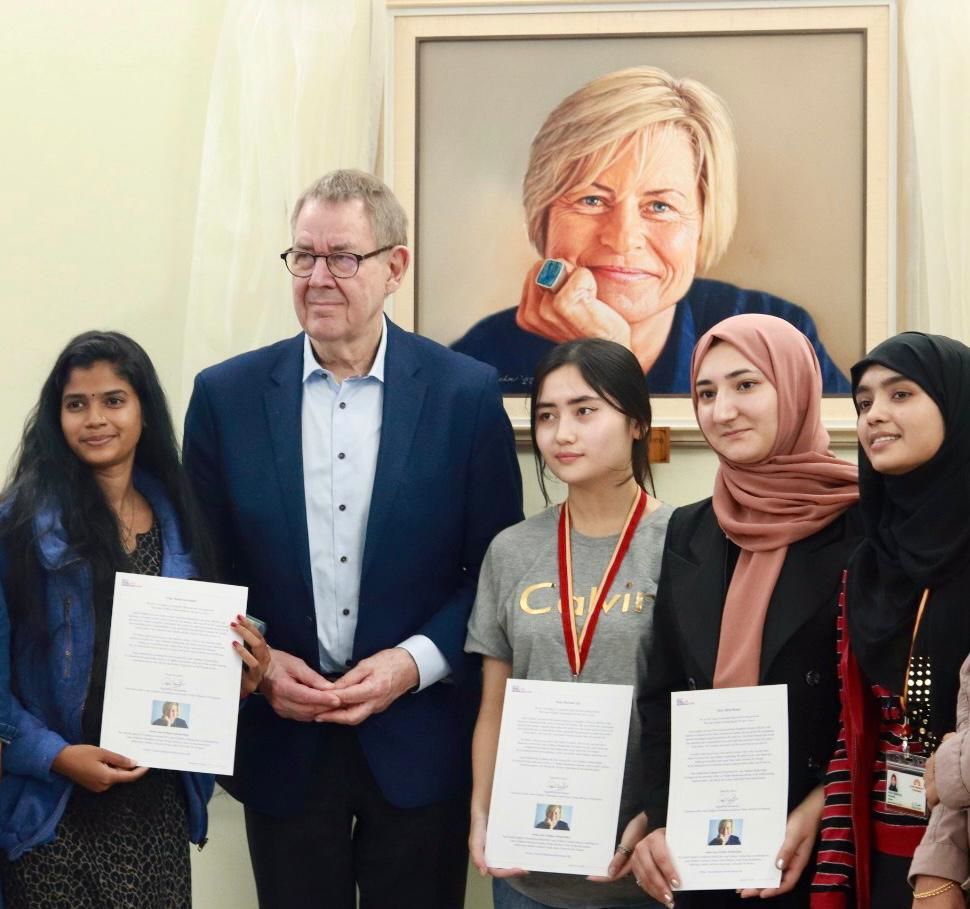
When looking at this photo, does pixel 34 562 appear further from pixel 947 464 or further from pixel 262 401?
pixel 947 464

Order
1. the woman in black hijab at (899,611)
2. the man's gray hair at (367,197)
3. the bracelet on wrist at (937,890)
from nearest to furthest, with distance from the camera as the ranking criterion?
the bracelet on wrist at (937,890), the woman in black hijab at (899,611), the man's gray hair at (367,197)

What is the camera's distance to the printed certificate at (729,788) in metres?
2.17

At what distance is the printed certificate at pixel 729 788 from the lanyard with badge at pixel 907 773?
0.19m

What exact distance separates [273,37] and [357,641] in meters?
1.75

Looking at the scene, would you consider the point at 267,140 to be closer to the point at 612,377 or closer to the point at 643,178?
the point at 643,178

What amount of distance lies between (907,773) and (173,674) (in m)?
1.34

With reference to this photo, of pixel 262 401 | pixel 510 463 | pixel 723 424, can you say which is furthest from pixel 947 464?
pixel 262 401

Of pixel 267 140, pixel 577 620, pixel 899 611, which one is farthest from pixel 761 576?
pixel 267 140

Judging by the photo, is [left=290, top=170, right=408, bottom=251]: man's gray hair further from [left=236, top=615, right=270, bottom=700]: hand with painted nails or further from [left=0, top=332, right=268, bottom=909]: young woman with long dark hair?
[left=236, top=615, right=270, bottom=700]: hand with painted nails

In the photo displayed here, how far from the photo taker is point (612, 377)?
2.59 meters

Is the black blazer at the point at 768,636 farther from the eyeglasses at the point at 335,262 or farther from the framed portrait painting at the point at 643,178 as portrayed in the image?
the framed portrait painting at the point at 643,178

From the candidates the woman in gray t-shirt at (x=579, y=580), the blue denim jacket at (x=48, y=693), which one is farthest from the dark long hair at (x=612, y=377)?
the blue denim jacket at (x=48, y=693)

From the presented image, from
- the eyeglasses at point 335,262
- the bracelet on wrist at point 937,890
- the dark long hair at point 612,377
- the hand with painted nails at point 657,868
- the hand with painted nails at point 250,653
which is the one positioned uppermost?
the eyeglasses at point 335,262

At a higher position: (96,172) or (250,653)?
(96,172)
